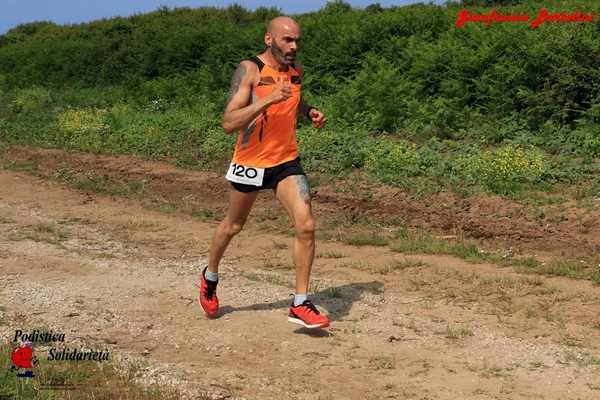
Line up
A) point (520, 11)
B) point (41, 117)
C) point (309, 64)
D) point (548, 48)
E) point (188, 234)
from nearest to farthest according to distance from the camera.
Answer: point (188, 234) < point (548, 48) < point (520, 11) < point (309, 64) < point (41, 117)

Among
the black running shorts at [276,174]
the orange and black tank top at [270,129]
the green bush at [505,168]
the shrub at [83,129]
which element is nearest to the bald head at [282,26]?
the orange and black tank top at [270,129]

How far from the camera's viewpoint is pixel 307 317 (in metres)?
6.25

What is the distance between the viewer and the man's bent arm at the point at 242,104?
6.04 metres

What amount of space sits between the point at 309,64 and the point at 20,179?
7.77m

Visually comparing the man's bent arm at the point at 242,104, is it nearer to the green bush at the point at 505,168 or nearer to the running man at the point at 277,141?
the running man at the point at 277,141

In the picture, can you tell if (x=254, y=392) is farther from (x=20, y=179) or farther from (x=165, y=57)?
(x=165, y=57)

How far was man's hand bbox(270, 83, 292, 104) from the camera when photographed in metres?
5.90

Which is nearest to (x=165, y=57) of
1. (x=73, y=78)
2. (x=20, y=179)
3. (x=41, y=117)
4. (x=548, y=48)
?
(x=41, y=117)

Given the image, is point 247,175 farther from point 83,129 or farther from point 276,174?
point 83,129

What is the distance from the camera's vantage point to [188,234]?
10.7 m

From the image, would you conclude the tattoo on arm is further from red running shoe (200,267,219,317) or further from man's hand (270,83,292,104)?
red running shoe (200,267,219,317)

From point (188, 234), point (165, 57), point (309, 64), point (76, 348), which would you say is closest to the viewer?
point (76, 348)

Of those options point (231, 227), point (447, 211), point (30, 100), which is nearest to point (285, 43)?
point (231, 227)

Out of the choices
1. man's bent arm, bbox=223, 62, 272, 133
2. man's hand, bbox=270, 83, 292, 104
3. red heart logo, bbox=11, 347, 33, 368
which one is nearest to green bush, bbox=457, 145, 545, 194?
man's bent arm, bbox=223, 62, 272, 133
